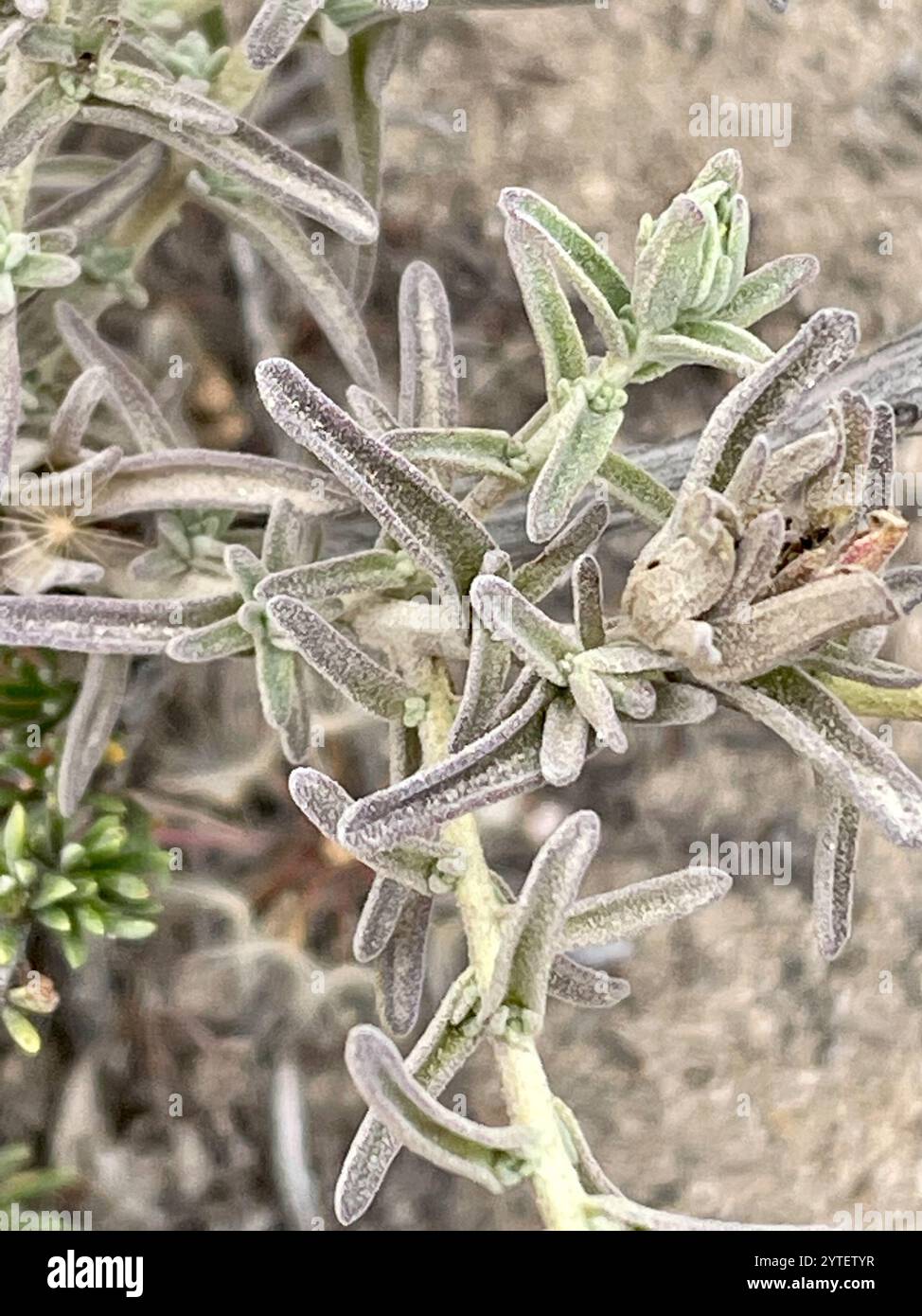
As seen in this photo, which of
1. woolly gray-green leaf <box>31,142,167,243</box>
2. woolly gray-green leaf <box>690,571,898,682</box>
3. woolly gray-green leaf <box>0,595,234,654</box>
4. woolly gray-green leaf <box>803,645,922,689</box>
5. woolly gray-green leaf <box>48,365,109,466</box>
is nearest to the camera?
woolly gray-green leaf <box>690,571,898,682</box>

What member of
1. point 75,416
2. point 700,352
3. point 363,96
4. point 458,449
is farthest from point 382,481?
point 363,96

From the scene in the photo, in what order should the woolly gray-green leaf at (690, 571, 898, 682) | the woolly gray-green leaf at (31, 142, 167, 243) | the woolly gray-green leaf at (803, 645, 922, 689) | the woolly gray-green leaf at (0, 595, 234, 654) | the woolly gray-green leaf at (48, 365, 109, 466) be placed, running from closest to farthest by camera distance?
the woolly gray-green leaf at (690, 571, 898, 682), the woolly gray-green leaf at (803, 645, 922, 689), the woolly gray-green leaf at (0, 595, 234, 654), the woolly gray-green leaf at (48, 365, 109, 466), the woolly gray-green leaf at (31, 142, 167, 243)

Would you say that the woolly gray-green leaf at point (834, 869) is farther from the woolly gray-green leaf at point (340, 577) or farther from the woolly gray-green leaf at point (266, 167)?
the woolly gray-green leaf at point (266, 167)

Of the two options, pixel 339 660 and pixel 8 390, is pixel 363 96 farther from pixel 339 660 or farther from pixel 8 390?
pixel 339 660

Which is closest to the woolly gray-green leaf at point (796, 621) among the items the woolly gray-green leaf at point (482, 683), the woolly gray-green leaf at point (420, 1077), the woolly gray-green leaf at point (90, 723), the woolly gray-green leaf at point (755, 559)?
the woolly gray-green leaf at point (755, 559)

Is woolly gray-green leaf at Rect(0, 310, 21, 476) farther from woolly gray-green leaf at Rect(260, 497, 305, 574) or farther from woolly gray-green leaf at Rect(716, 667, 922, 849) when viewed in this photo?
woolly gray-green leaf at Rect(716, 667, 922, 849)

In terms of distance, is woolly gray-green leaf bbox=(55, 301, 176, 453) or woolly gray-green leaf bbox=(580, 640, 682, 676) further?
woolly gray-green leaf bbox=(55, 301, 176, 453)

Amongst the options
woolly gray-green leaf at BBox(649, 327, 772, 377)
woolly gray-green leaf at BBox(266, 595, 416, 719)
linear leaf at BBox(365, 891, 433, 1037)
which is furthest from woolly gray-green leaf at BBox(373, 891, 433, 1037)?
woolly gray-green leaf at BBox(649, 327, 772, 377)

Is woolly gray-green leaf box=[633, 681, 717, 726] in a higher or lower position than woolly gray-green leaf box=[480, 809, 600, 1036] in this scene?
higher
